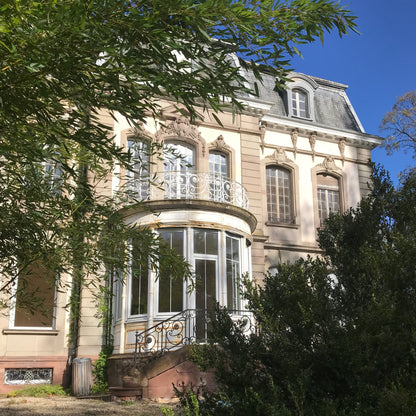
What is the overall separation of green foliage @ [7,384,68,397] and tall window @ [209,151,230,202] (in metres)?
6.35

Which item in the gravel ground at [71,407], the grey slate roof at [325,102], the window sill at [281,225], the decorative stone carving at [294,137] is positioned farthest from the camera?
the grey slate roof at [325,102]

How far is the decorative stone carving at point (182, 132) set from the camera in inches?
634

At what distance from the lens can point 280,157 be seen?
18156 millimetres

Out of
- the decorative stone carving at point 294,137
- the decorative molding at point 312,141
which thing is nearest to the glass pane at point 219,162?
the decorative stone carving at point 294,137

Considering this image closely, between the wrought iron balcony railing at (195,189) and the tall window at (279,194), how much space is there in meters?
2.41

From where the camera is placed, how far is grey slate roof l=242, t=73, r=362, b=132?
19.2 metres

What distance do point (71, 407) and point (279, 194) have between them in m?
10.5

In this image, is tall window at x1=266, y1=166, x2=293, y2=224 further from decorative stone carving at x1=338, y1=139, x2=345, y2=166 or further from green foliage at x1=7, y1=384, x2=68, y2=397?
green foliage at x1=7, y1=384, x2=68, y2=397

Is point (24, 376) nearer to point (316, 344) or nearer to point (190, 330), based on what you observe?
point (190, 330)

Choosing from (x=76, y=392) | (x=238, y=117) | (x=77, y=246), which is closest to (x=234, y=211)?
(x=238, y=117)

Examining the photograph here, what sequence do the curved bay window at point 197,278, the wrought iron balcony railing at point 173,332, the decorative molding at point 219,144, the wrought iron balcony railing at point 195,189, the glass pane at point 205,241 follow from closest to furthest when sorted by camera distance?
the wrought iron balcony railing at point 173,332
the curved bay window at point 197,278
the glass pane at point 205,241
the wrought iron balcony railing at point 195,189
the decorative molding at point 219,144

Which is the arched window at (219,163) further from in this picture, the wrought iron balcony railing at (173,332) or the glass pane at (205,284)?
the wrought iron balcony railing at (173,332)

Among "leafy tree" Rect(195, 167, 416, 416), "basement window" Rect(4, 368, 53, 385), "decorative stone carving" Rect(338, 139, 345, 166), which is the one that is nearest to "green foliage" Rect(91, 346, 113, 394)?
"basement window" Rect(4, 368, 53, 385)

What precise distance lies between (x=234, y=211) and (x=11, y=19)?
1077 centimetres
